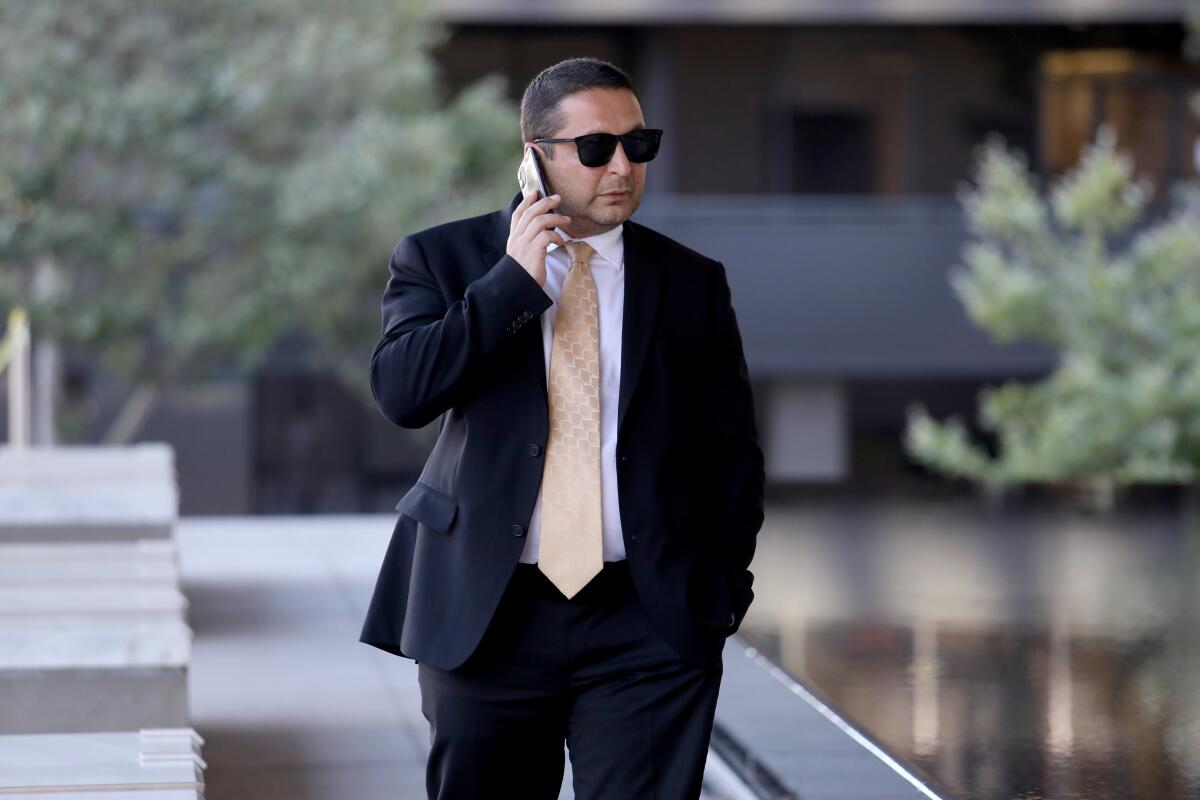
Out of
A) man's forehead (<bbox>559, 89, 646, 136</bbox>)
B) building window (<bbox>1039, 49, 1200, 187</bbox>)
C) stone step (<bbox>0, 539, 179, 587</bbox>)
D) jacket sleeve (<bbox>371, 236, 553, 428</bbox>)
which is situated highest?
building window (<bbox>1039, 49, 1200, 187</bbox>)

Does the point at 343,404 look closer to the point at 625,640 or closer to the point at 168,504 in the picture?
the point at 168,504

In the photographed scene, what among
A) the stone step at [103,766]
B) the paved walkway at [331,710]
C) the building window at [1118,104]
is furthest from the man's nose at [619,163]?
the building window at [1118,104]

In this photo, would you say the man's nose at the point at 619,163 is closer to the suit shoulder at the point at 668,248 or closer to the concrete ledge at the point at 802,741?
the suit shoulder at the point at 668,248

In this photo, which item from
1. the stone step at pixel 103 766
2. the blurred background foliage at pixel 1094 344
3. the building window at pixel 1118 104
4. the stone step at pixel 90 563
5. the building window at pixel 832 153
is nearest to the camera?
the stone step at pixel 103 766

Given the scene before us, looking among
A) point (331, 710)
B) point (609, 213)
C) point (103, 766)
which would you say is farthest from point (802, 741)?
point (609, 213)

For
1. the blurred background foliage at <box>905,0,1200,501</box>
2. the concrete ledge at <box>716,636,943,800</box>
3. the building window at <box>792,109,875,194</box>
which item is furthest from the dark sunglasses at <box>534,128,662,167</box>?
the building window at <box>792,109,875,194</box>

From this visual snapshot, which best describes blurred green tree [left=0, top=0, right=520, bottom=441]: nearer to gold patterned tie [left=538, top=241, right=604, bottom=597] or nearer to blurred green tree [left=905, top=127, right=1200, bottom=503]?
blurred green tree [left=905, top=127, right=1200, bottom=503]

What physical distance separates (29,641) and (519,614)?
2318 millimetres

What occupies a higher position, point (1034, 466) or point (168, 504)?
point (168, 504)

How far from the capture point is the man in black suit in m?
3.00

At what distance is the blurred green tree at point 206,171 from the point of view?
14469 millimetres

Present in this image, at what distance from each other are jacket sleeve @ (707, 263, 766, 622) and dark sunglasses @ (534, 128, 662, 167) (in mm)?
312

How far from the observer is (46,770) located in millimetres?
3738

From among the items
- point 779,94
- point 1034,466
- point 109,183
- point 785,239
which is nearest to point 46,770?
point 1034,466
